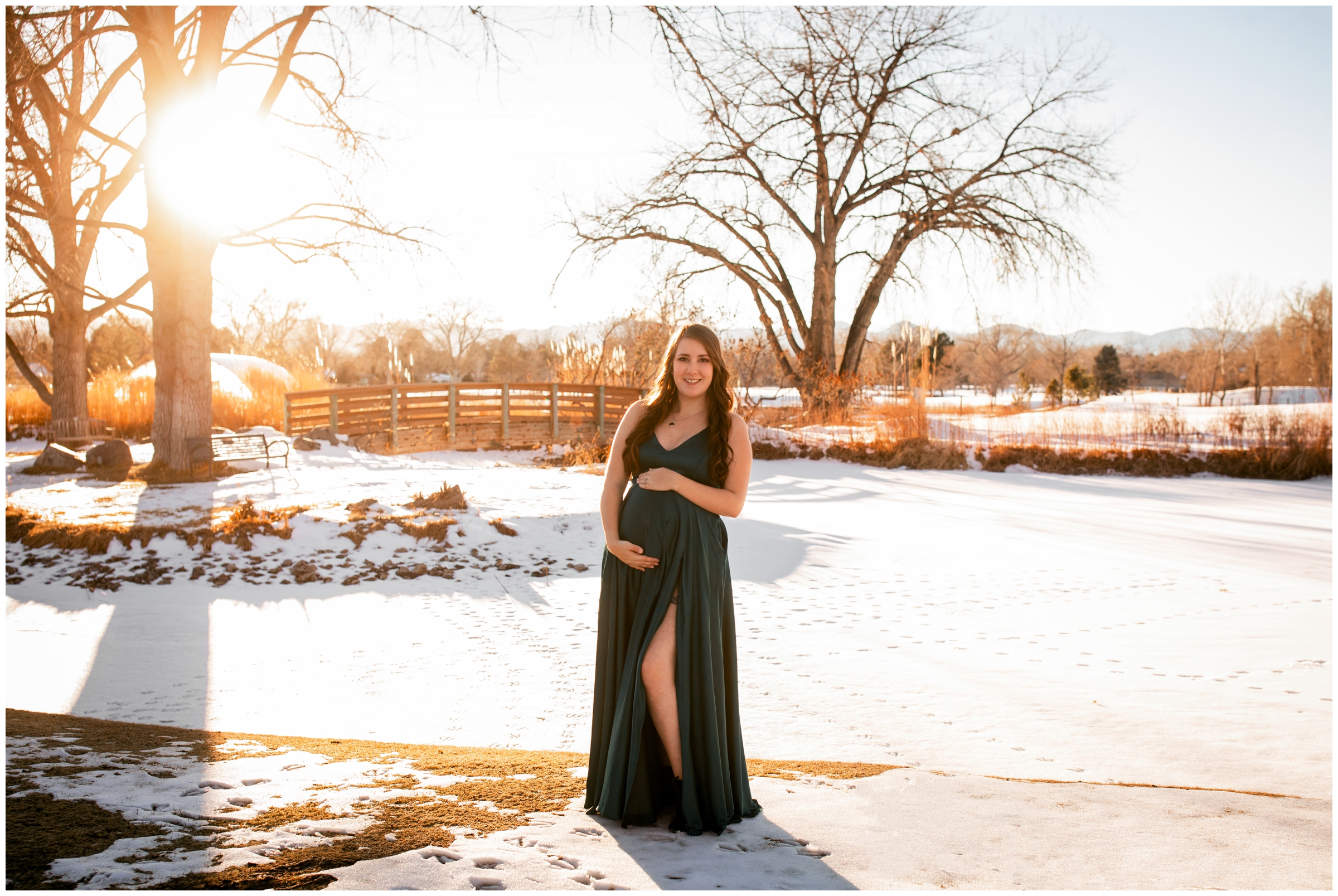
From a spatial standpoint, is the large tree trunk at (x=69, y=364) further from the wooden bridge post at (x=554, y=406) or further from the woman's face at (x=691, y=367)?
the woman's face at (x=691, y=367)

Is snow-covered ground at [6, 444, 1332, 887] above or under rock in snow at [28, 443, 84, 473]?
under

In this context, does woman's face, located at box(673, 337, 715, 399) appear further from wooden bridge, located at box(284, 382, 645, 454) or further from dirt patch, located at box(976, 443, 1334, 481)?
wooden bridge, located at box(284, 382, 645, 454)

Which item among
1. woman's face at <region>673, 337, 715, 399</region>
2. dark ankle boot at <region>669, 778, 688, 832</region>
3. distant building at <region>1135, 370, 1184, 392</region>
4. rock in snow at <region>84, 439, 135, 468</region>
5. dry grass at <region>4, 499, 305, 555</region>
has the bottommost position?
dark ankle boot at <region>669, 778, 688, 832</region>

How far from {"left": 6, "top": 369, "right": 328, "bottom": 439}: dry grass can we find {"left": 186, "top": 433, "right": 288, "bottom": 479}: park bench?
557cm

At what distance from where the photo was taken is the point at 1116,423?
17.0 metres

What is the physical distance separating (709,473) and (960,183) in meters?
20.1

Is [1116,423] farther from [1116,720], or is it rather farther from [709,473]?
[709,473]

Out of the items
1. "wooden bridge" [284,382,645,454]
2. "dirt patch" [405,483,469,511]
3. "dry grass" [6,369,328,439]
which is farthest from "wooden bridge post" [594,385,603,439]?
"dirt patch" [405,483,469,511]

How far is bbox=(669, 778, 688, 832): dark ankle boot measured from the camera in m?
2.91

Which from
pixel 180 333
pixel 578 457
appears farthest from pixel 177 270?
pixel 578 457

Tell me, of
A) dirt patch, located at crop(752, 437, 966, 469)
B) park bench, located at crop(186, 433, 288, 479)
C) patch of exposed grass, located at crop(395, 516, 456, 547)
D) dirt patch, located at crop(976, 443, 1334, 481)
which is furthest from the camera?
dirt patch, located at crop(752, 437, 966, 469)

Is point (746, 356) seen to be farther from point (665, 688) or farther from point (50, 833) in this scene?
point (50, 833)

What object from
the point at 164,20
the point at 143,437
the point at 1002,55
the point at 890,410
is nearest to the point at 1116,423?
the point at 890,410

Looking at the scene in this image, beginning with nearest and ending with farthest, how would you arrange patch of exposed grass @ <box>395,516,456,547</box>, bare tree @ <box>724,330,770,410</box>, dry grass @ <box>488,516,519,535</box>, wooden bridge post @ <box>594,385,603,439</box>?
patch of exposed grass @ <box>395,516,456,547</box>
dry grass @ <box>488,516,519,535</box>
wooden bridge post @ <box>594,385,603,439</box>
bare tree @ <box>724,330,770,410</box>
